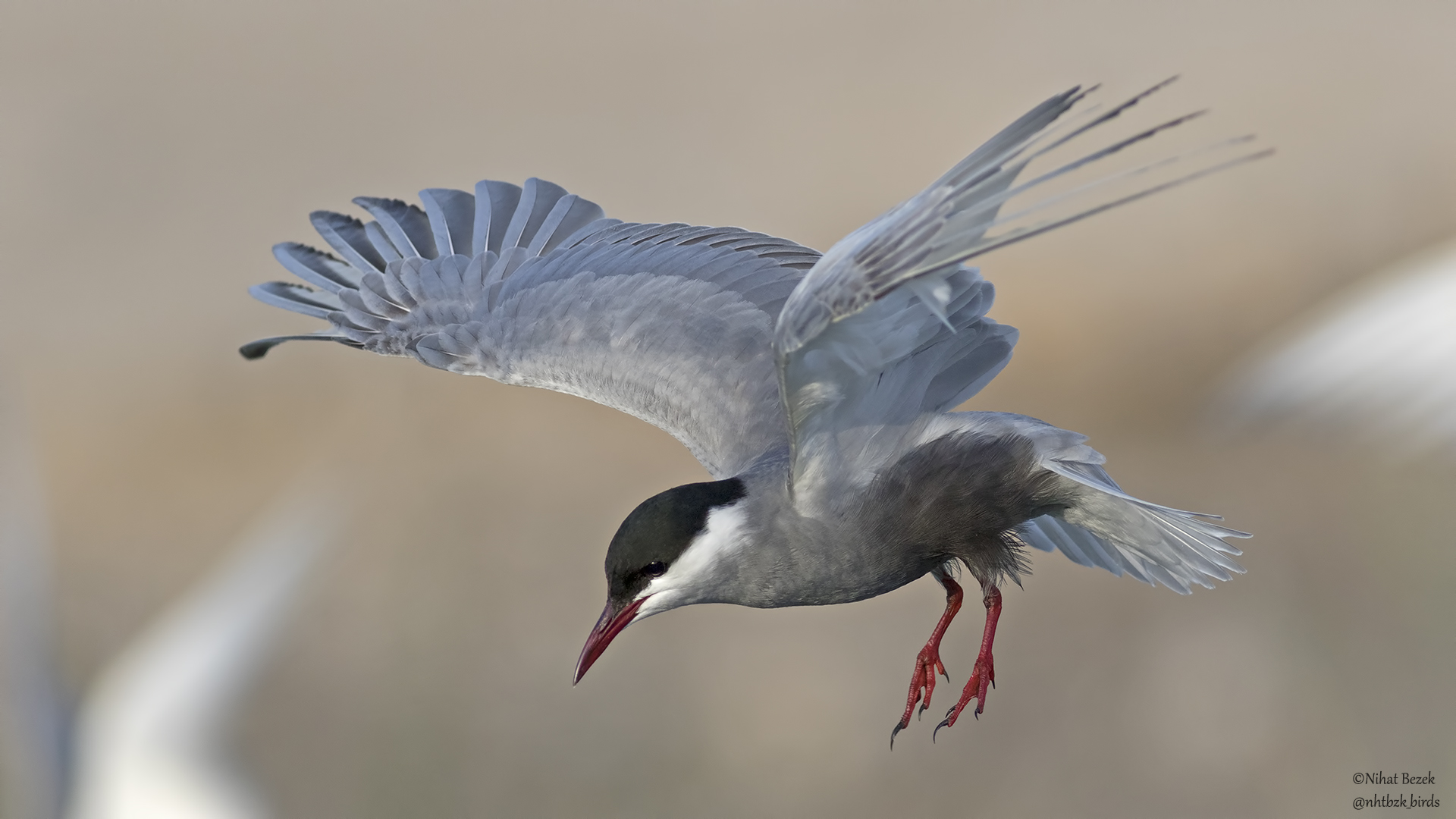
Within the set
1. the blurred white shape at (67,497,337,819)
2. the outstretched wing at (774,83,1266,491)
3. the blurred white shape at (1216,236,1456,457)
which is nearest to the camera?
the outstretched wing at (774,83,1266,491)

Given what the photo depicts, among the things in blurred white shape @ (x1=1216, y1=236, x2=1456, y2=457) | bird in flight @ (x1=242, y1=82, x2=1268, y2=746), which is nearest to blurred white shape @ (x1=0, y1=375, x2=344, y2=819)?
bird in flight @ (x1=242, y1=82, x2=1268, y2=746)

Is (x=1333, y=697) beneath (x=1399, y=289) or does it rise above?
beneath

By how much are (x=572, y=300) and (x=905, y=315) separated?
781mm

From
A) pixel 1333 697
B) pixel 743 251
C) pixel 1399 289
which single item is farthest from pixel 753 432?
pixel 1333 697

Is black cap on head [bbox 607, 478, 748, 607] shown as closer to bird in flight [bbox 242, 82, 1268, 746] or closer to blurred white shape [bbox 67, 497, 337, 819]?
bird in flight [bbox 242, 82, 1268, 746]

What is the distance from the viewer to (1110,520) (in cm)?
166

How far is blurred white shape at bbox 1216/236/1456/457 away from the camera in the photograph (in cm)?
209

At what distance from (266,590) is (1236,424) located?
1.59 m

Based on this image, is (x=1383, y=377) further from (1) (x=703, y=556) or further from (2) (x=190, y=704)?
(2) (x=190, y=704)

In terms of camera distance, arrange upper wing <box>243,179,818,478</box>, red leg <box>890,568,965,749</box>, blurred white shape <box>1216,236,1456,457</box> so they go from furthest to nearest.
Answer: blurred white shape <box>1216,236,1456,457</box> → upper wing <box>243,179,818,478</box> → red leg <box>890,568,965,749</box>

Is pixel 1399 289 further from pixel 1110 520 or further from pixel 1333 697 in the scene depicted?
pixel 1333 697

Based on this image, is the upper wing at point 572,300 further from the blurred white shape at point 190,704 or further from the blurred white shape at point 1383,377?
the blurred white shape at point 1383,377

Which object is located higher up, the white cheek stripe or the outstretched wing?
the outstretched wing

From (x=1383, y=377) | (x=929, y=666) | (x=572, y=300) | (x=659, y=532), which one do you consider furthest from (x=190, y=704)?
(x=1383, y=377)
